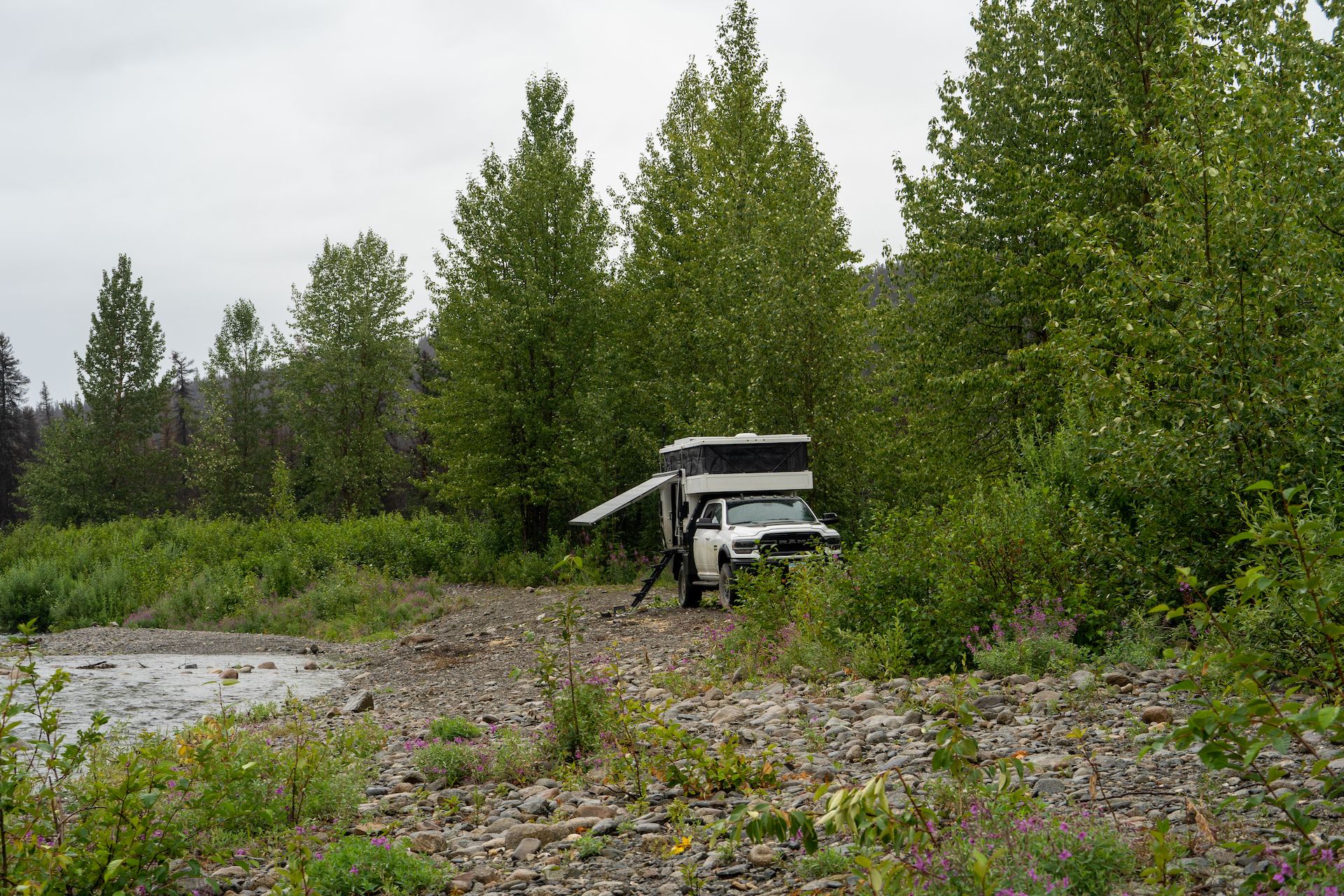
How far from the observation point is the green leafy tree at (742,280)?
21.4 meters

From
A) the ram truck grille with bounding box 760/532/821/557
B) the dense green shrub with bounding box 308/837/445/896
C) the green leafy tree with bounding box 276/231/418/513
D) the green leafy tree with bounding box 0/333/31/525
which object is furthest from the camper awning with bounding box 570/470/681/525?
the green leafy tree with bounding box 0/333/31/525

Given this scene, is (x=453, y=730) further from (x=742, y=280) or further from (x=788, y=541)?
(x=742, y=280)

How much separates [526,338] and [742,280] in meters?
8.15

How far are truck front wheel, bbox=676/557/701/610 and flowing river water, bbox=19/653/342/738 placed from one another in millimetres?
6281

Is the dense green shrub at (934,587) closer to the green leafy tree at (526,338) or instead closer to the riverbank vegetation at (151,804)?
the riverbank vegetation at (151,804)

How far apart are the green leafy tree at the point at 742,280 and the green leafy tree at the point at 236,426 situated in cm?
3659

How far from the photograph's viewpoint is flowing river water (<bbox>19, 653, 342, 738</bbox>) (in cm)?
1202

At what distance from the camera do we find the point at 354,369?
51000 millimetres

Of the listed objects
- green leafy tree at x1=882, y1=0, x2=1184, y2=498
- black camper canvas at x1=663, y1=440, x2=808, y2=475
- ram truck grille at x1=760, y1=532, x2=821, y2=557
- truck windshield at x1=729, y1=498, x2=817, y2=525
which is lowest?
ram truck grille at x1=760, y1=532, x2=821, y2=557

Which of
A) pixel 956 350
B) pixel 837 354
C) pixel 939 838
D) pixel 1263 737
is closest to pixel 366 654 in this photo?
pixel 837 354

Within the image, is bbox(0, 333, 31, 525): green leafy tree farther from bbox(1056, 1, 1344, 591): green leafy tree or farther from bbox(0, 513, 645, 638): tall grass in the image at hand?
bbox(1056, 1, 1344, 591): green leafy tree

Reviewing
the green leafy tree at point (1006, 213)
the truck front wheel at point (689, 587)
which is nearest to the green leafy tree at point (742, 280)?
the green leafy tree at point (1006, 213)

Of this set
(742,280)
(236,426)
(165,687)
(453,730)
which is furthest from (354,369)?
(453,730)

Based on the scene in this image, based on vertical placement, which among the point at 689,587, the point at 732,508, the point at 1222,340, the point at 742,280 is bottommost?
the point at 689,587
